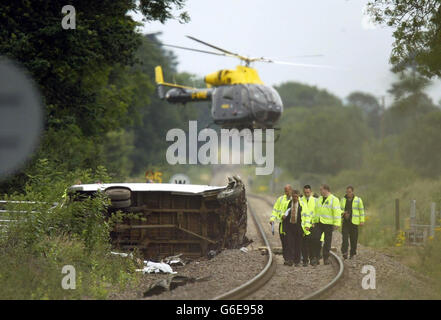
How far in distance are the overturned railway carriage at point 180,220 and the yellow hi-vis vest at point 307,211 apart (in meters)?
2.74

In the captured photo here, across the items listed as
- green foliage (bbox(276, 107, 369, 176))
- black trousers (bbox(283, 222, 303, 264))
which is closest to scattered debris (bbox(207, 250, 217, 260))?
black trousers (bbox(283, 222, 303, 264))

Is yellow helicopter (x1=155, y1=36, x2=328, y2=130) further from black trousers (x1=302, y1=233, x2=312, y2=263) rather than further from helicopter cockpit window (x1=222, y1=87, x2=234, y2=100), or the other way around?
black trousers (x1=302, y1=233, x2=312, y2=263)

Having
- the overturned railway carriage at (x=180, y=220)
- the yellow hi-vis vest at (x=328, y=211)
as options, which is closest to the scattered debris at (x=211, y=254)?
the overturned railway carriage at (x=180, y=220)

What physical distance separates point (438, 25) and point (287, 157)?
4931 cm

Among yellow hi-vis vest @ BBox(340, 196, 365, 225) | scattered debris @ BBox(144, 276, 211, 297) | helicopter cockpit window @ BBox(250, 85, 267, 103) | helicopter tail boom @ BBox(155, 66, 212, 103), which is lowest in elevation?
scattered debris @ BBox(144, 276, 211, 297)

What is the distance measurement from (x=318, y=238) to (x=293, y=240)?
588mm

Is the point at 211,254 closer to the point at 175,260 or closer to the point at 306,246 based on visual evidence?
the point at 175,260

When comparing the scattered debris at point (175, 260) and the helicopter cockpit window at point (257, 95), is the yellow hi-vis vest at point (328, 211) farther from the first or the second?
the helicopter cockpit window at point (257, 95)

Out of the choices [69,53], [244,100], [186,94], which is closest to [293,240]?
[69,53]

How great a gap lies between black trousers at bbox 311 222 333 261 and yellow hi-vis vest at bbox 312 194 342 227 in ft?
0.45

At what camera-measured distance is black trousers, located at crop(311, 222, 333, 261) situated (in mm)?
13719
